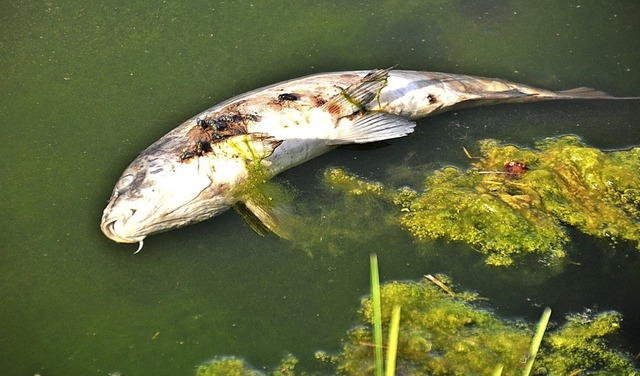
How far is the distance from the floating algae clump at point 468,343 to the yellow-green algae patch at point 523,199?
34 cm

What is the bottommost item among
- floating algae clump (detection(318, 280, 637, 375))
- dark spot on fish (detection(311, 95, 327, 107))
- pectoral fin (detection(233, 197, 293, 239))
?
floating algae clump (detection(318, 280, 637, 375))

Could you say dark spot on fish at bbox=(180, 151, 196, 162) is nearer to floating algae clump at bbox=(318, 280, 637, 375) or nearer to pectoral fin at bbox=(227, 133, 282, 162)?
pectoral fin at bbox=(227, 133, 282, 162)

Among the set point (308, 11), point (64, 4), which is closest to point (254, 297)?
point (308, 11)

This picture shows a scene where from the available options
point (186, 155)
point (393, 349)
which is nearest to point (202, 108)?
point (186, 155)

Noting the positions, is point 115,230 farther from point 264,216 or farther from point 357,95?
point 357,95

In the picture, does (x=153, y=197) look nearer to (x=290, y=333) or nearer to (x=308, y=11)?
(x=290, y=333)

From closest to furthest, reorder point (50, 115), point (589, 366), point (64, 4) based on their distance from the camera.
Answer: point (589, 366), point (50, 115), point (64, 4)

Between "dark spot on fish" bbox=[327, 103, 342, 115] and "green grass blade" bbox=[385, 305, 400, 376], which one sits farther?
"dark spot on fish" bbox=[327, 103, 342, 115]

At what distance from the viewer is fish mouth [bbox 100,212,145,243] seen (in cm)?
350

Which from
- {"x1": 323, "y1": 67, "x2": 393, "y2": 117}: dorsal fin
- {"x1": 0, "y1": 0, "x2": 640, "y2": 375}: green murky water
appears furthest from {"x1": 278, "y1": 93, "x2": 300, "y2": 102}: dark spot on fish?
{"x1": 0, "y1": 0, "x2": 640, "y2": 375}: green murky water

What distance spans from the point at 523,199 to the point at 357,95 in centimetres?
92

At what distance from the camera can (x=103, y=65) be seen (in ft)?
14.5

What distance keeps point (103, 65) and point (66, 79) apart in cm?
21

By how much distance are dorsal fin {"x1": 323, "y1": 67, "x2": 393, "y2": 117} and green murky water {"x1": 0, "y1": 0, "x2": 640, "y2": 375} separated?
27 centimetres
